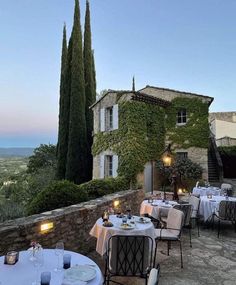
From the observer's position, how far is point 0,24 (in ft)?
45.6

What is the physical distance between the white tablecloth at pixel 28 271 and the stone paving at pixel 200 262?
68.8 inches

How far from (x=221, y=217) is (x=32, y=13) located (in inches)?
516

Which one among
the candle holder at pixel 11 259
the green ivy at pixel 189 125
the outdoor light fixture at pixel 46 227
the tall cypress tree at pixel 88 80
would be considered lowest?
the outdoor light fixture at pixel 46 227

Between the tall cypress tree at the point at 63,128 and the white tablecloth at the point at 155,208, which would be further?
the tall cypress tree at the point at 63,128

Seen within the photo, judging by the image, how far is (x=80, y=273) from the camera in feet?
7.55

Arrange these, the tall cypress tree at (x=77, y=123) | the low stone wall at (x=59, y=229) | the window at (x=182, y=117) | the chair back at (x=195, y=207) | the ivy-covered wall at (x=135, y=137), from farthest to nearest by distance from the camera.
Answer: the tall cypress tree at (x=77, y=123), the window at (x=182, y=117), the ivy-covered wall at (x=135, y=137), the chair back at (x=195, y=207), the low stone wall at (x=59, y=229)

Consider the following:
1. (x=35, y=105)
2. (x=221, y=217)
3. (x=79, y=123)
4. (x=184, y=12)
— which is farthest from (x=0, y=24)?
(x=221, y=217)

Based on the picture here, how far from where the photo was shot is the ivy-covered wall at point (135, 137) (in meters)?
14.1

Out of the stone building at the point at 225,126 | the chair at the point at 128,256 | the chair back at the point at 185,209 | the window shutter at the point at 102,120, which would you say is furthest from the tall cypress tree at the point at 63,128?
the chair at the point at 128,256

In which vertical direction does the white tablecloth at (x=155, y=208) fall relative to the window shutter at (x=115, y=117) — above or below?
below

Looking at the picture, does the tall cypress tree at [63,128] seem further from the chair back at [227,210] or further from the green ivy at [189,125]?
the chair back at [227,210]

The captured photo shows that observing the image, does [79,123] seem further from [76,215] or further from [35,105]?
[76,215]

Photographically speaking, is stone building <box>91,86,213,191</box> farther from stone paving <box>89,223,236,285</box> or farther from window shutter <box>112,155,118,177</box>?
stone paving <box>89,223,236,285</box>

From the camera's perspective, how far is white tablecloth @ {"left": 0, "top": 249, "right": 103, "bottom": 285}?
84.4 inches
